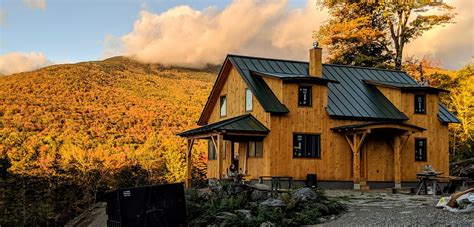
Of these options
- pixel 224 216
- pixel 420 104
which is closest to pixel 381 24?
pixel 420 104

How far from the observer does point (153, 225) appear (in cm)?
1727

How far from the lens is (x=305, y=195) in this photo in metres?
18.2

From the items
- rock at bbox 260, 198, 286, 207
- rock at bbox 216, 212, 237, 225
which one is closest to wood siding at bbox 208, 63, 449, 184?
rock at bbox 260, 198, 286, 207

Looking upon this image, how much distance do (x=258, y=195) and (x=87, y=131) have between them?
3884cm

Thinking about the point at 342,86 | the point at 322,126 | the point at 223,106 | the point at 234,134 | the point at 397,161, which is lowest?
the point at 397,161

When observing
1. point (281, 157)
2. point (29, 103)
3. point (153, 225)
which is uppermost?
point (29, 103)

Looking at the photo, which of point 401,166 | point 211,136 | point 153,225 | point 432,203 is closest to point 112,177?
point 211,136

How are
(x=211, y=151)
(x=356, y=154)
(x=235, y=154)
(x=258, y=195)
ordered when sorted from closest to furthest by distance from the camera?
(x=258, y=195) → (x=356, y=154) → (x=235, y=154) → (x=211, y=151)

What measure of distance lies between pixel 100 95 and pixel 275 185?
45423mm

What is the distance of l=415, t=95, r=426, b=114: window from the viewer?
2795 cm

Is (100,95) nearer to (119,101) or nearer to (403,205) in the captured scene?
(119,101)

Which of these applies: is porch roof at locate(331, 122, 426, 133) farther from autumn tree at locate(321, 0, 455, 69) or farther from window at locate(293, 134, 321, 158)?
autumn tree at locate(321, 0, 455, 69)

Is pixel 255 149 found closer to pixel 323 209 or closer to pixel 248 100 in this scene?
pixel 248 100

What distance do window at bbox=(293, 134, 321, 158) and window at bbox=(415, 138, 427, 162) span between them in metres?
5.19
